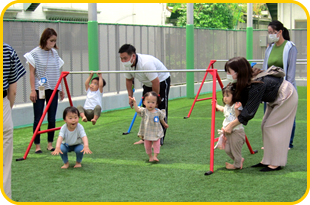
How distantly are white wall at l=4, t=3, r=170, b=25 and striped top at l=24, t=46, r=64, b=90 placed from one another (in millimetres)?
11009

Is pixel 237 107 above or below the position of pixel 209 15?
below

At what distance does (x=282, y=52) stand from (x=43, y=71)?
11.2 feet

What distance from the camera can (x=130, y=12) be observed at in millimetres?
21453

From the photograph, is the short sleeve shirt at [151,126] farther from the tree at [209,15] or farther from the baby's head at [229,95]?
the tree at [209,15]

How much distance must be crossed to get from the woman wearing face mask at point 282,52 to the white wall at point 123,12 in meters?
12.6

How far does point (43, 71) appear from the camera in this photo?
604 cm

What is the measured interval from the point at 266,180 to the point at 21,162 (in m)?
3.19

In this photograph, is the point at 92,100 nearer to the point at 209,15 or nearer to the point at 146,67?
the point at 146,67

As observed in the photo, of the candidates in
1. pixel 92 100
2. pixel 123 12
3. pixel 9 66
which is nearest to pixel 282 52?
pixel 92 100

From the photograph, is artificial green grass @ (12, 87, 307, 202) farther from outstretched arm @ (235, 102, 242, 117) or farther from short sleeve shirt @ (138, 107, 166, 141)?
outstretched arm @ (235, 102, 242, 117)

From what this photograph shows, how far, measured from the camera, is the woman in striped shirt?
5.93m

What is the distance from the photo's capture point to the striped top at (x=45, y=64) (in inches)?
235

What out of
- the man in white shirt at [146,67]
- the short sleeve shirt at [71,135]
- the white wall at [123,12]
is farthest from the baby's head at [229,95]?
the white wall at [123,12]

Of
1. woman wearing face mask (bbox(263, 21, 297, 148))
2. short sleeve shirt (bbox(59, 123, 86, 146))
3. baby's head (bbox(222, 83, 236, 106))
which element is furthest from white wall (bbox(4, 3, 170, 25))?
baby's head (bbox(222, 83, 236, 106))
